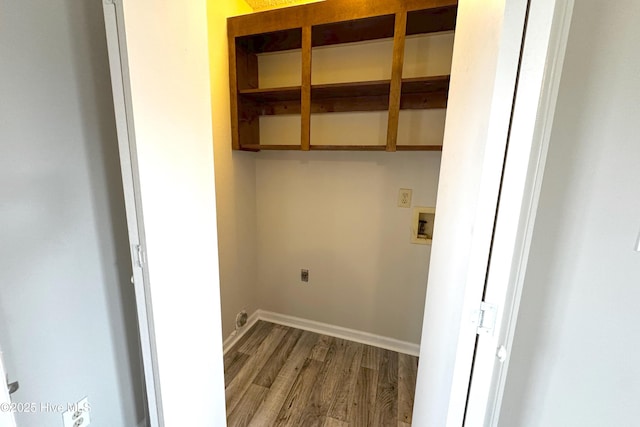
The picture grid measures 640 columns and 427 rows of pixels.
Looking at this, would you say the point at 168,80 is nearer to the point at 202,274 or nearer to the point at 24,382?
the point at 202,274

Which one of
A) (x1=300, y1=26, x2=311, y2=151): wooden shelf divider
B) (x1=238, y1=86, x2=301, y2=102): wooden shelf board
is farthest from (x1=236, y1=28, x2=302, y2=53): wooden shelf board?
(x1=238, y1=86, x2=301, y2=102): wooden shelf board

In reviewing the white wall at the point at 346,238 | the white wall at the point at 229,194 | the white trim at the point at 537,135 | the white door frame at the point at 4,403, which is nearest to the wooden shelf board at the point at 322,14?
the white wall at the point at 229,194

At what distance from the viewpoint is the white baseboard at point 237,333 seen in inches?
80.2

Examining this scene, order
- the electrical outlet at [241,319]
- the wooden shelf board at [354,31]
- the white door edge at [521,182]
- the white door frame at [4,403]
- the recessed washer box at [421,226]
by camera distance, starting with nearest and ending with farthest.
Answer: the white door frame at [4,403] < the white door edge at [521,182] < the wooden shelf board at [354,31] < the recessed washer box at [421,226] < the electrical outlet at [241,319]

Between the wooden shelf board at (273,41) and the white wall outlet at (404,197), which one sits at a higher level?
the wooden shelf board at (273,41)

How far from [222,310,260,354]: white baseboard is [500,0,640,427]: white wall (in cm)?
195

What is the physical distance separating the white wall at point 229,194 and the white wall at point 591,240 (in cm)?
177

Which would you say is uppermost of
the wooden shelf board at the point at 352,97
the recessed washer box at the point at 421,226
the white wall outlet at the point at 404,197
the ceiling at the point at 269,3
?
the ceiling at the point at 269,3

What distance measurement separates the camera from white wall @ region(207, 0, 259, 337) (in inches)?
68.7

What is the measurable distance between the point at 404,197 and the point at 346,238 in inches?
22.4

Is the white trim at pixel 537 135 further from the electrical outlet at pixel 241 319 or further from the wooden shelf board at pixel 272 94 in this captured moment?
the electrical outlet at pixel 241 319

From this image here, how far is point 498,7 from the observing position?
0.58 m

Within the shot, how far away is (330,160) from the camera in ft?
6.82

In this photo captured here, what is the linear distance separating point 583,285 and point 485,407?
1.38 ft
